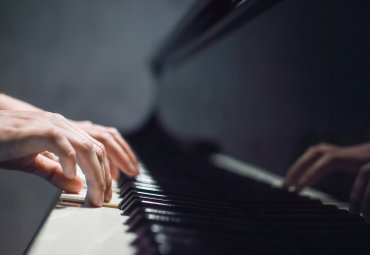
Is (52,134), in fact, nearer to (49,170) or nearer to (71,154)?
(71,154)

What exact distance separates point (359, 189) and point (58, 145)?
0.54 metres

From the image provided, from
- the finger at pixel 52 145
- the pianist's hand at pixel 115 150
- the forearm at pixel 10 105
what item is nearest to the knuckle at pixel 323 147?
the pianist's hand at pixel 115 150

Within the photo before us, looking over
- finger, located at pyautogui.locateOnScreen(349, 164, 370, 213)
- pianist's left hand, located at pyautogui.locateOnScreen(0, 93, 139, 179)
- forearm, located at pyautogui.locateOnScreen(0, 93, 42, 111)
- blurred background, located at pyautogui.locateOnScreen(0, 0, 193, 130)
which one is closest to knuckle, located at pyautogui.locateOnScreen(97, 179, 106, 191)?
pianist's left hand, located at pyautogui.locateOnScreen(0, 93, 139, 179)

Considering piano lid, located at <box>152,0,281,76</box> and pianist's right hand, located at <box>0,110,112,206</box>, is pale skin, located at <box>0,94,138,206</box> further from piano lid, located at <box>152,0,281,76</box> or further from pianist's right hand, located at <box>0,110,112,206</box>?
piano lid, located at <box>152,0,281,76</box>

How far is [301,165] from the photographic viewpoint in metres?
1.10

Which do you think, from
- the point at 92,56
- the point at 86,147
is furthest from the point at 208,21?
the point at 92,56

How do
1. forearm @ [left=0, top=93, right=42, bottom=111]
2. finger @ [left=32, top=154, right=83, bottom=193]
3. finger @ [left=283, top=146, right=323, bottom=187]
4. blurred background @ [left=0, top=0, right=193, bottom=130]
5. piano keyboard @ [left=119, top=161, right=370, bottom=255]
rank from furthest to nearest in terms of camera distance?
blurred background @ [left=0, top=0, right=193, bottom=130]
forearm @ [left=0, top=93, right=42, bottom=111]
finger @ [left=283, top=146, right=323, bottom=187]
finger @ [left=32, top=154, right=83, bottom=193]
piano keyboard @ [left=119, top=161, right=370, bottom=255]

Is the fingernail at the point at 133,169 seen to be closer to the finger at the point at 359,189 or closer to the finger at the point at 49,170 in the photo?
the finger at the point at 49,170

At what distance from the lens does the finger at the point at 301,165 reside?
1.05 metres

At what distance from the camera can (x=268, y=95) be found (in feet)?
4.37

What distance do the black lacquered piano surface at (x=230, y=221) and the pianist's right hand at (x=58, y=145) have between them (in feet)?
0.22

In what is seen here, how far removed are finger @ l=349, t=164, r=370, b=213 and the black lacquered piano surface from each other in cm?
2

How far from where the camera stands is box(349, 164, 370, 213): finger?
0.80 meters

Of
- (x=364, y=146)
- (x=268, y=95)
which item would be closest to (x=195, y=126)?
(x=268, y=95)
